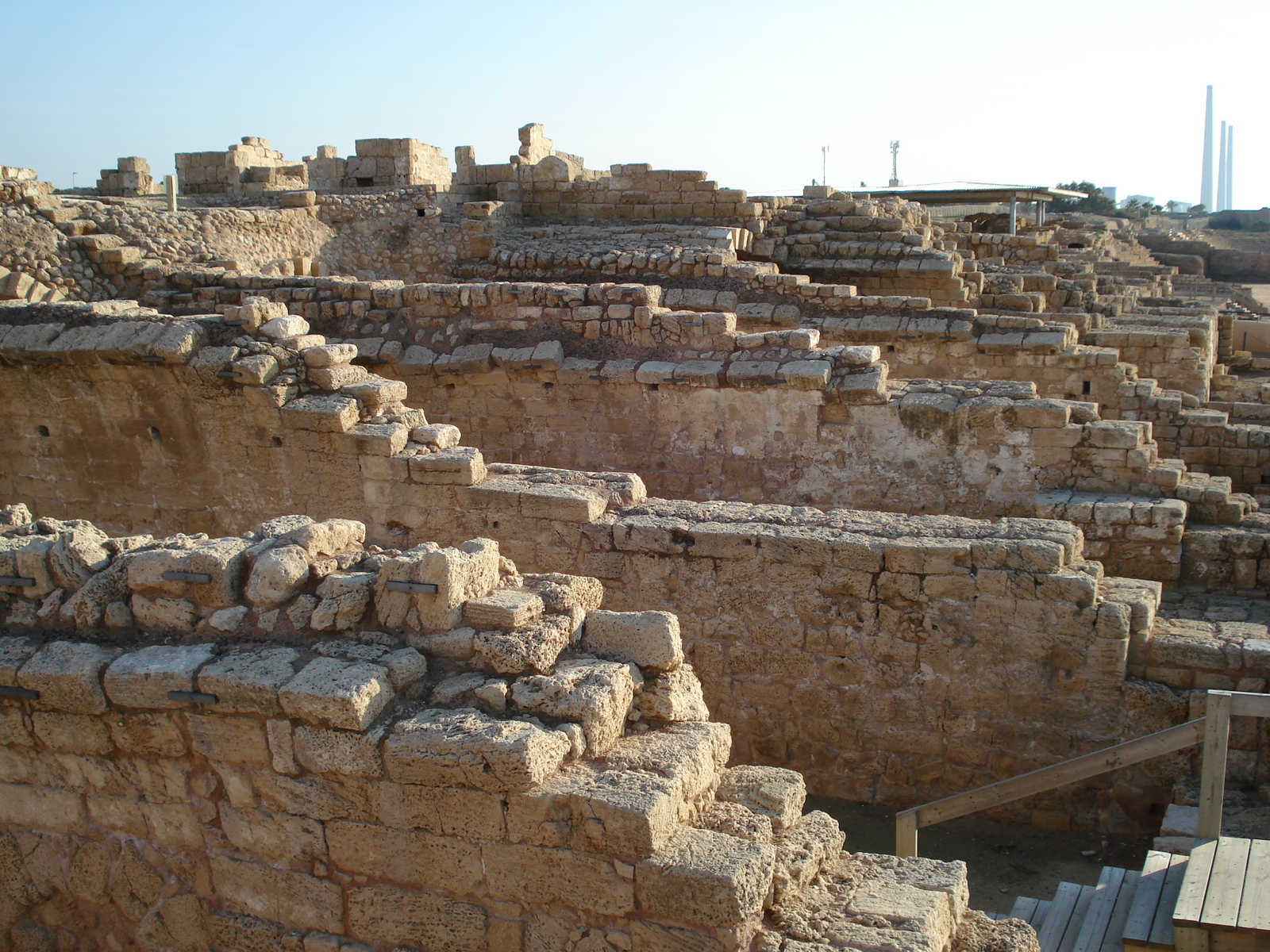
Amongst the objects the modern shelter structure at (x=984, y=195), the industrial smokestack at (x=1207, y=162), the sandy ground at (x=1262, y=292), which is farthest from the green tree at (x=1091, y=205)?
the industrial smokestack at (x=1207, y=162)

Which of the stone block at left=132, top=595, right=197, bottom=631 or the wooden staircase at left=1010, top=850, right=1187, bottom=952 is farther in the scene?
the wooden staircase at left=1010, top=850, right=1187, bottom=952

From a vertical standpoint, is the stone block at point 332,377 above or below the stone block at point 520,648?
above

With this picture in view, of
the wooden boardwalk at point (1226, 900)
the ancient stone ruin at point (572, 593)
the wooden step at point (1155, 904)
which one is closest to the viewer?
the ancient stone ruin at point (572, 593)

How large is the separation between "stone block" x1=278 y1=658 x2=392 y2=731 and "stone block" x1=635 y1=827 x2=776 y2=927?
96 centimetres

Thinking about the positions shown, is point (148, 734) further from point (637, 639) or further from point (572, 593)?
point (637, 639)

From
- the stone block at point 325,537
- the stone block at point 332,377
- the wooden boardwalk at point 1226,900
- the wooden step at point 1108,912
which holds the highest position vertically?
the stone block at point 332,377

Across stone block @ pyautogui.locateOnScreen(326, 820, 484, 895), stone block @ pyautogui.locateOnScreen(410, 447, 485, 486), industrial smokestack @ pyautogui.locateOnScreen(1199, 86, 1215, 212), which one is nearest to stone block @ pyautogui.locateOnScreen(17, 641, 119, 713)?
stone block @ pyautogui.locateOnScreen(326, 820, 484, 895)

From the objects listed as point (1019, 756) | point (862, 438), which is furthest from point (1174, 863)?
point (862, 438)

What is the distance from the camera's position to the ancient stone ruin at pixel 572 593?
3145 millimetres

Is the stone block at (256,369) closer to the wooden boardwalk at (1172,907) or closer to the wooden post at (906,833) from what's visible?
the wooden post at (906,833)

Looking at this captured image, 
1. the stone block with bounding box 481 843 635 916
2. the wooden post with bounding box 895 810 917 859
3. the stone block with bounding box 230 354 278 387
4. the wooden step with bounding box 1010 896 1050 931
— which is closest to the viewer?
the stone block with bounding box 481 843 635 916

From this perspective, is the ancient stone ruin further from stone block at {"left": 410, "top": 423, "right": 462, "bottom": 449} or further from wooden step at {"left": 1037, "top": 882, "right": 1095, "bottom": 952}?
wooden step at {"left": 1037, "top": 882, "right": 1095, "bottom": 952}

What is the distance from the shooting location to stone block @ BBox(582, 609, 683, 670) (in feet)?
11.6

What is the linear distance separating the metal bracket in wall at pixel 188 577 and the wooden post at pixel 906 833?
10.3ft
